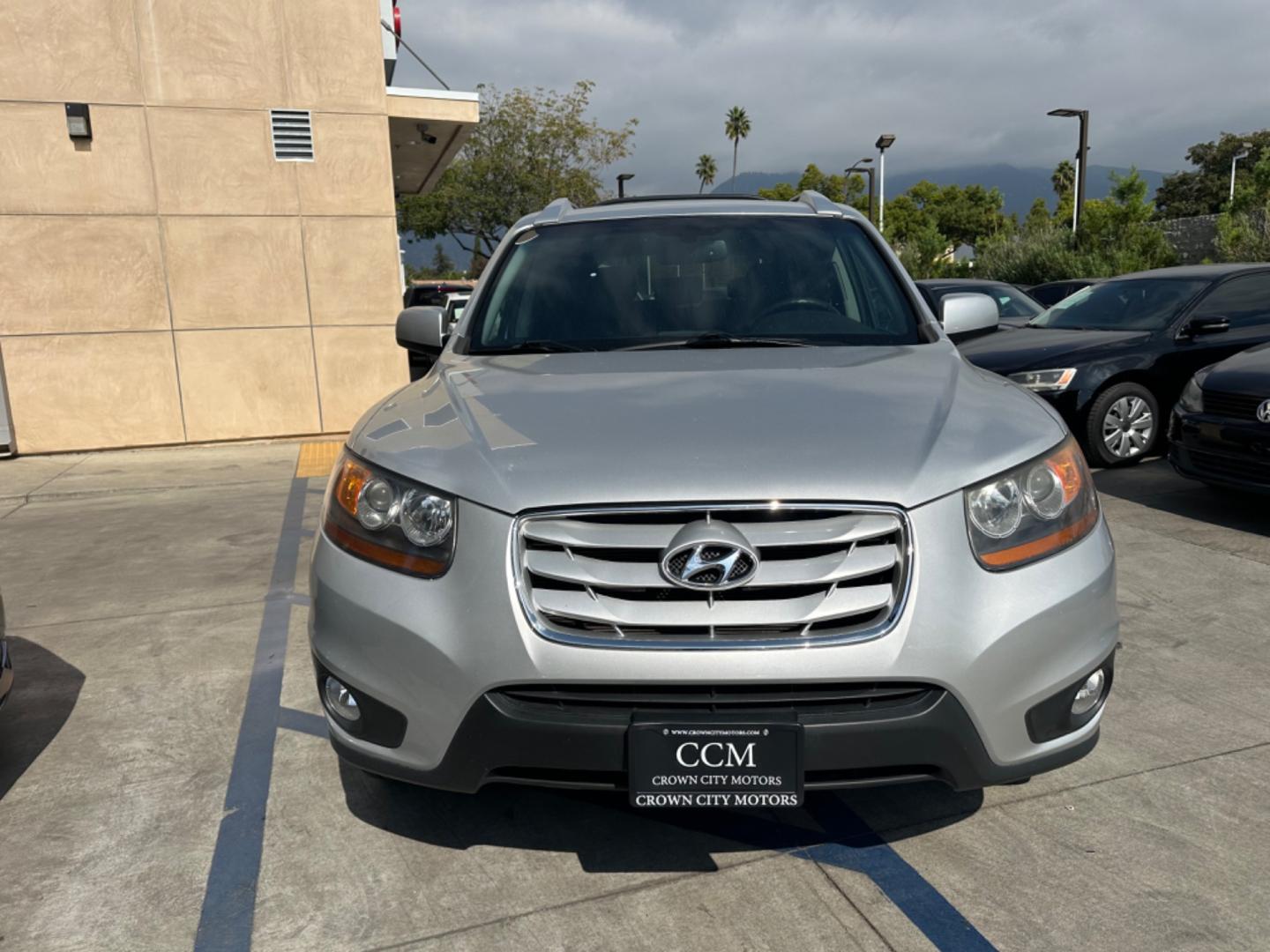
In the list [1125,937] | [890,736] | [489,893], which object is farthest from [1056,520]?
[489,893]

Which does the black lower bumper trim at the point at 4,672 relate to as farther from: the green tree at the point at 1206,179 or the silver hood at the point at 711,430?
the green tree at the point at 1206,179

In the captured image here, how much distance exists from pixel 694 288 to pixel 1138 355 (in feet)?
19.0

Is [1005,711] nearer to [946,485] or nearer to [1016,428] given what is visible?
[946,485]

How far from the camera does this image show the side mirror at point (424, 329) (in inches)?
157

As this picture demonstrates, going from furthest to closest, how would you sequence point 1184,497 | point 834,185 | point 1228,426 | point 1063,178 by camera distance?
point 1063,178, point 834,185, point 1184,497, point 1228,426

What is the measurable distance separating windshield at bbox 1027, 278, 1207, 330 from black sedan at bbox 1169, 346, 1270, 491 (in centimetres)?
187

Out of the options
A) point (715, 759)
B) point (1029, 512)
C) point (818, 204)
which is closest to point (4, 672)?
point (715, 759)

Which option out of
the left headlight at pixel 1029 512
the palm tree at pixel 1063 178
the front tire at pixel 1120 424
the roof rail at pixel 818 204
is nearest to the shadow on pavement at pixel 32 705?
the left headlight at pixel 1029 512

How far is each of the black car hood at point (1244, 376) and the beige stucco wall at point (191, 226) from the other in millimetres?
7782

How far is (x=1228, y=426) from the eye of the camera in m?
6.08

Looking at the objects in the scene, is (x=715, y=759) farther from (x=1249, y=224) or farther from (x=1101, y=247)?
(x=1101, y=247)

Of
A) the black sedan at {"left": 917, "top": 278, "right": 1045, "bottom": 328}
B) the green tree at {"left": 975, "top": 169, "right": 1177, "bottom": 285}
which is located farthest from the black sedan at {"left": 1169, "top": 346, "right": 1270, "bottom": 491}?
the green tree at {"left": 975, "top": 169, "right": 1177, "bottom": 285}

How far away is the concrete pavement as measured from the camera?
7.91 ft

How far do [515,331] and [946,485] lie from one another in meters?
1.76
